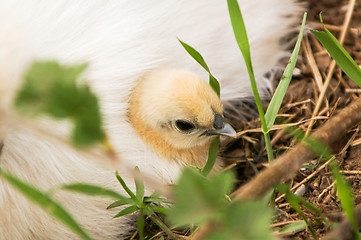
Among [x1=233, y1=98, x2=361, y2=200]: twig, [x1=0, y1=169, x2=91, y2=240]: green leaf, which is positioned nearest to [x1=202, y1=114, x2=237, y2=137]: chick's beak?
[x1=233, y1=98, x2=361, y2=200]: twig

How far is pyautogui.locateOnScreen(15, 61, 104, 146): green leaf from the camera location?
2.85 feet

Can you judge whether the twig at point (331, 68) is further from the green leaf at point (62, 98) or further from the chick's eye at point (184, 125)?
the green leaf at point (62, 98)

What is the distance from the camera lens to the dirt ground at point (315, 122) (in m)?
1.89

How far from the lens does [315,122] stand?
7.61 feet

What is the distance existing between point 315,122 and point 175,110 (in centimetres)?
74

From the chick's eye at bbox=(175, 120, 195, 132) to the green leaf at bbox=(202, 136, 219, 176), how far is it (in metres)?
0.14

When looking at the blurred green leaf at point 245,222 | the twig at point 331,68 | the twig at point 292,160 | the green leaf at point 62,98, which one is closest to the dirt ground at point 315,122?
the twig at point 331,68

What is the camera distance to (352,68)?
72.6 inches

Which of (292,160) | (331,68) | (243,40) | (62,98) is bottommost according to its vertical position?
(331,68)

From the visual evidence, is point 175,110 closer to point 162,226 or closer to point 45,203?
point 162,226

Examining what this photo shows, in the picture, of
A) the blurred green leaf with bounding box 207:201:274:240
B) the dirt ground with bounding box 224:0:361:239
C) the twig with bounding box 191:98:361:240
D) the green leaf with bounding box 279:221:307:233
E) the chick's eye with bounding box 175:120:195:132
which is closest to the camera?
the blurred green leaf with bounding box 207:201:274:240

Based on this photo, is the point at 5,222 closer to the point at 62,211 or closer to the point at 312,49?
the point at 62,211

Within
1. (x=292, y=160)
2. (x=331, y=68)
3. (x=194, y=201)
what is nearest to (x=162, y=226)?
(x=292, y=160)

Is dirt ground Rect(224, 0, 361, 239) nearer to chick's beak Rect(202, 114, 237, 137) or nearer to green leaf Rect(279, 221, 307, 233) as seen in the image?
green leaf Rect(279, 221, 307, 233)
